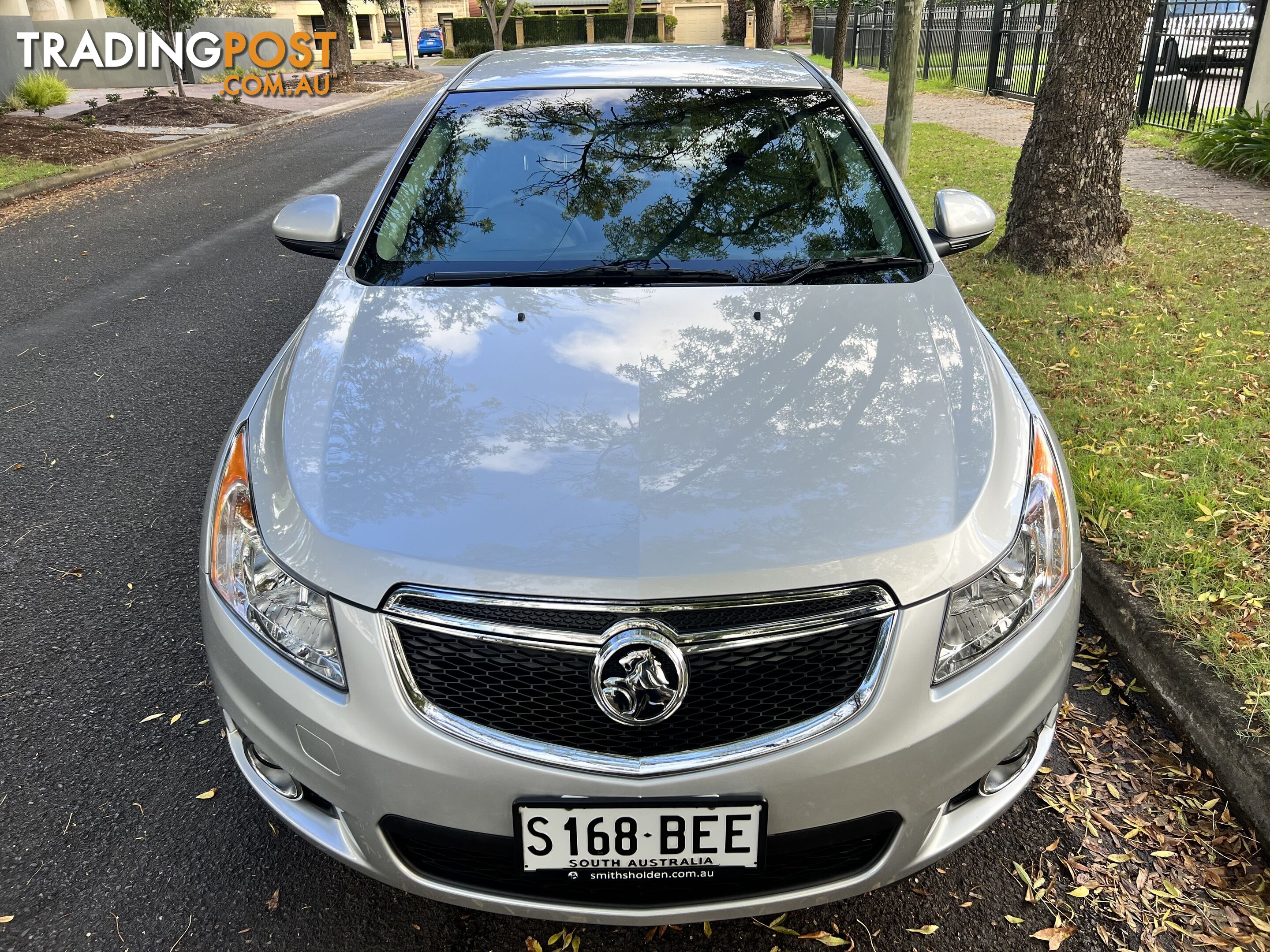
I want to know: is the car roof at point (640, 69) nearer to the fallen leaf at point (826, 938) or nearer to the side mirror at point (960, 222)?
the side mirror at point (960, 222)

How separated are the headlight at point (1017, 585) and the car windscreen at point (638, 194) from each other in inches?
32.4

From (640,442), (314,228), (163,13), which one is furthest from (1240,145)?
(163,13)

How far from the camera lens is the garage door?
2138 inches

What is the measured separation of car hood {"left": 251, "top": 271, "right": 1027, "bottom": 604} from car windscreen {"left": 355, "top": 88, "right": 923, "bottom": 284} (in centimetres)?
15

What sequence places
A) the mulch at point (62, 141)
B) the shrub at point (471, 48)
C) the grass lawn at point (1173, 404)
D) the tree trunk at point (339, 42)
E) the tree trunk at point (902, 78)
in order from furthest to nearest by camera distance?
the shrub at point (471, 48) → the tree trunk at point (339, 42) → the mulch at point (62, 141) → the tree trunk at point (902, 78) → the grass lawn at point (1173, 404)

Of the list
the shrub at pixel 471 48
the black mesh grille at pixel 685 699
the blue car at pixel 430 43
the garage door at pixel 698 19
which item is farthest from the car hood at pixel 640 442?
the garage door at pixel 698 19

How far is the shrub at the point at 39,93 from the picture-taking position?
15758mm

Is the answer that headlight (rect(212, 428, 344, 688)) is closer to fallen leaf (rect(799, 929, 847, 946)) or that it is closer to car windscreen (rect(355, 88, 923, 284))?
car windscreen (rect(355, 88, 923, 284))

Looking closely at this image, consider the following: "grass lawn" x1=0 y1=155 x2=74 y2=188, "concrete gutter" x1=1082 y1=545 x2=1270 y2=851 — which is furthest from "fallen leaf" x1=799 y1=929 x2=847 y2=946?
"grass lawn" x1=0 y1=155 x2=74 y2=188

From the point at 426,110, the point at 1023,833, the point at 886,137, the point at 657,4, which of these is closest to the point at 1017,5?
the point at 886,137

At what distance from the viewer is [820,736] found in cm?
153

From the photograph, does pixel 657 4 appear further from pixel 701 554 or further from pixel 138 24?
pixel 701 554

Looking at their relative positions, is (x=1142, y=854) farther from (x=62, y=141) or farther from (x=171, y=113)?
(x=171, y=113)

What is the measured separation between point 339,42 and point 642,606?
90.2 ft
